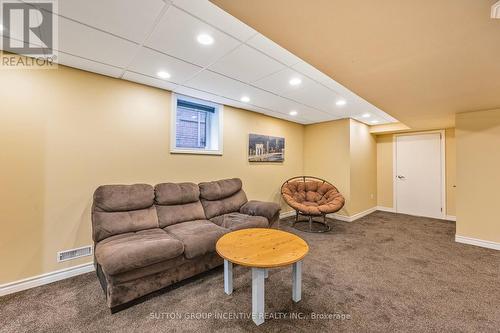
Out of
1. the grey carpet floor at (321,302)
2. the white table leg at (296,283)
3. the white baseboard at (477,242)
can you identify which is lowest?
the grey carpet floor at (321,302)

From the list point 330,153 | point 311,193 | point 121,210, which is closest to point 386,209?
point 330,153

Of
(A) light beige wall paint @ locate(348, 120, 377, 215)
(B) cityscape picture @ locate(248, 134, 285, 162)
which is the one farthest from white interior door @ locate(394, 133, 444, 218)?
(B) cityscape picture @ locate(248, 134, 285, 162)

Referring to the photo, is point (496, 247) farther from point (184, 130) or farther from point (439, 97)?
point (184, 130)

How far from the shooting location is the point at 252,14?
1378 millimetres

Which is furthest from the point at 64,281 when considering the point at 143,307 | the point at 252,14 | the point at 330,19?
the point at 330,19

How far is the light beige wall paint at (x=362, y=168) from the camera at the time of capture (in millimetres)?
4789

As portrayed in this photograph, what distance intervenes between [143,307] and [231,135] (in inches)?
114

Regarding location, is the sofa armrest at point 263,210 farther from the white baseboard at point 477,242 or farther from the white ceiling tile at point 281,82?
the white baseboard at point 477,242

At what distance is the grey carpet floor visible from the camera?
1.65 m

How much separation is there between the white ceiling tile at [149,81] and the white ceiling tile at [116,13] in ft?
3.02

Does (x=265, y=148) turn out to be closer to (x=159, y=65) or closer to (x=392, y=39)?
(x=159, y=65)

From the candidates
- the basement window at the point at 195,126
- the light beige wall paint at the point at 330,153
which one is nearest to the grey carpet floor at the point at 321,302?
the basement window at the point at 195,126

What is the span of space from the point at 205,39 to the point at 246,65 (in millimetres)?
581

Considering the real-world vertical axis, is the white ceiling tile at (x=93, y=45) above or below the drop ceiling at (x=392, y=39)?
above
